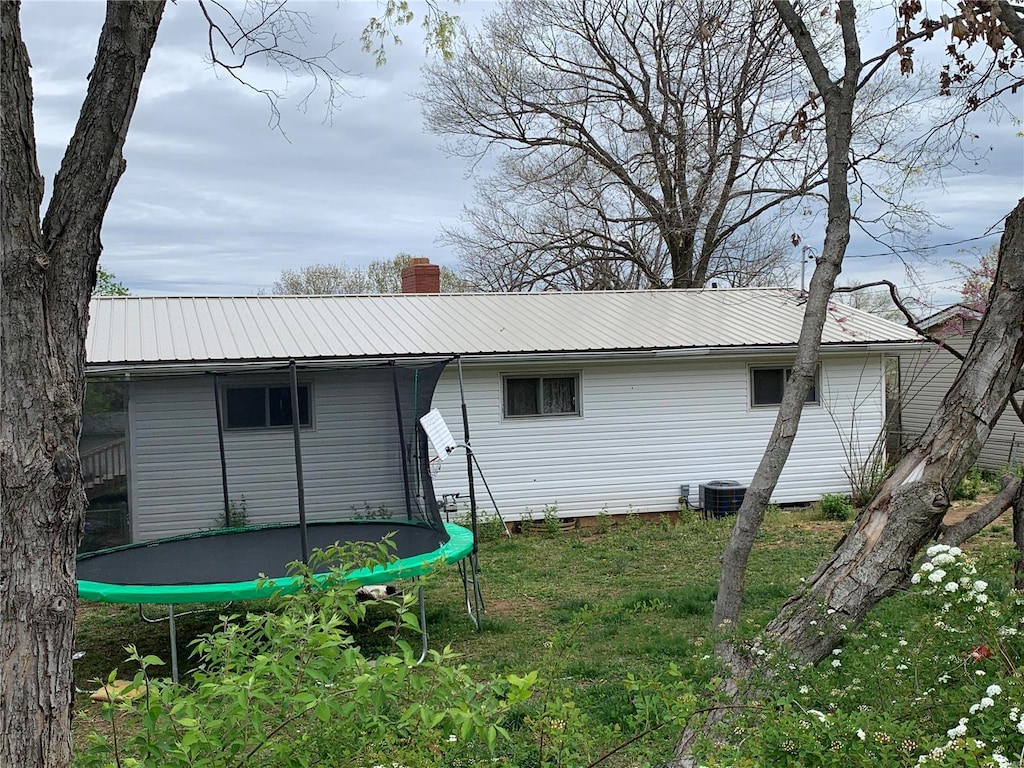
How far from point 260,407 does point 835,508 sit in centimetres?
900

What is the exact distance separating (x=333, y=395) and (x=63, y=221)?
16.1 feet

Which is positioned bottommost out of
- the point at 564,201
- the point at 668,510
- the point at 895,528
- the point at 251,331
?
the point at 668,510

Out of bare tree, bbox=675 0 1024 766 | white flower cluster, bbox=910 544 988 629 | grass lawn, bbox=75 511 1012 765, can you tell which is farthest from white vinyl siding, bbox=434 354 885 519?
white flower cluster, bbox=910 544 988 629

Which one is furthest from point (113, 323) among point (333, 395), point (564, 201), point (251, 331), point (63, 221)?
point (564, 201)

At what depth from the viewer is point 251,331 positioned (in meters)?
13.1

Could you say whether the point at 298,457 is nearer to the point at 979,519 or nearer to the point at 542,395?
the point at 979,519

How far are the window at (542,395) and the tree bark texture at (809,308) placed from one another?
845 cm

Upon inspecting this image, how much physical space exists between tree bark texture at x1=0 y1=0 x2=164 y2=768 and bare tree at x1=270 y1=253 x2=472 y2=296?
100 feet

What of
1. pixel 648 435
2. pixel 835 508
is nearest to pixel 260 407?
pixel 648 435

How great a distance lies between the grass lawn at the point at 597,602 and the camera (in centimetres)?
664

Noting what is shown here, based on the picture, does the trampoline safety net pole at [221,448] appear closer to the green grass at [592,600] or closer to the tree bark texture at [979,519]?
the green grass at [592,600]

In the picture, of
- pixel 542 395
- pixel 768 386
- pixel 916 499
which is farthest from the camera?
pixel 768 386

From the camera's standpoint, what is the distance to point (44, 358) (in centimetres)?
253

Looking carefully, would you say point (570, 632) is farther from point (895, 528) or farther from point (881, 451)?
point (881, 451)
